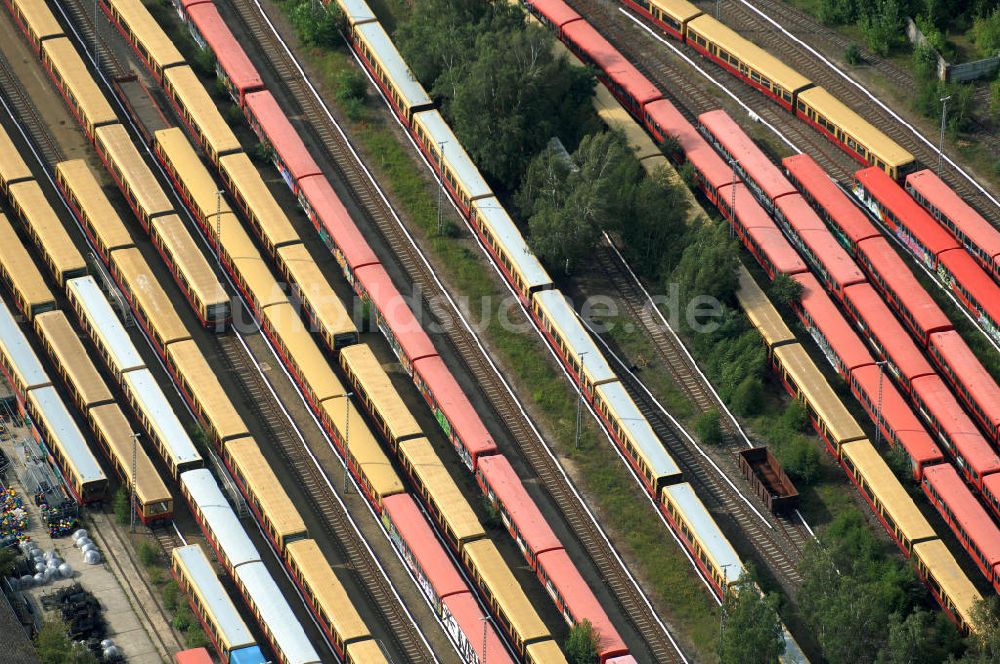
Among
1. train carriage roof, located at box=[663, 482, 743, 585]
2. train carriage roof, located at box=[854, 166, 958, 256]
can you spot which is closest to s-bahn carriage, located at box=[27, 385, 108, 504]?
train carriage roof, located at box=[663, 482, 743, 585]

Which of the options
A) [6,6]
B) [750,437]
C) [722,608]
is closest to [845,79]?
[750,437]

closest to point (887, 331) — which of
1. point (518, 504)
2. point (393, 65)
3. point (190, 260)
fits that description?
point (518, 504)

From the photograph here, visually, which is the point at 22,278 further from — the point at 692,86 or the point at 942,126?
the point at 942,126

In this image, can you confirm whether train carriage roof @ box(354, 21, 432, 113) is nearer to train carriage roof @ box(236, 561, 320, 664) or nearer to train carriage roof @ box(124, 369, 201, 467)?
train carriage roof @ box(124, 369, 201, 467)

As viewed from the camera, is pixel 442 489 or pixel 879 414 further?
pixel 879 414

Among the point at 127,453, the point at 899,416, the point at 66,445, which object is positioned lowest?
the point at 66,445

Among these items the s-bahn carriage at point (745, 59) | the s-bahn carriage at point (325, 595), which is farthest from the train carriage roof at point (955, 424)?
the s-bahn carriage at point (325, 595)
